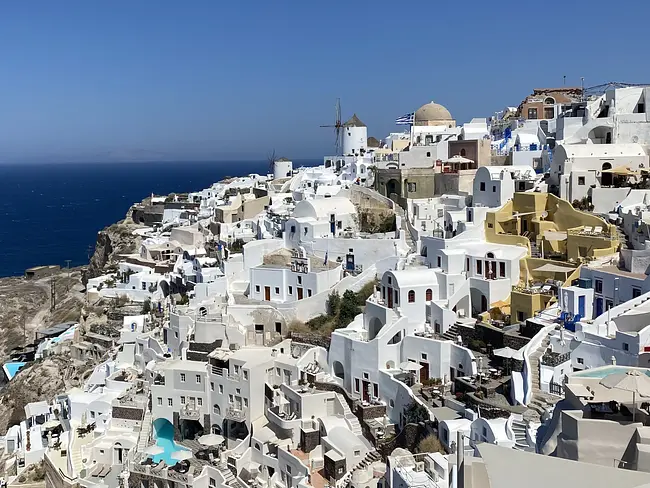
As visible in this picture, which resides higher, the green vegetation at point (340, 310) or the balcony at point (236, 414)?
the green vegetation at point (340, 310)

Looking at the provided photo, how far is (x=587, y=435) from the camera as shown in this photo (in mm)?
9523

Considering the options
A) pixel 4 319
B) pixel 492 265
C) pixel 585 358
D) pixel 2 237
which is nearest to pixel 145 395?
pixel 492 265

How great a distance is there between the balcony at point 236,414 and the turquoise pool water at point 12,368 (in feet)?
73.4

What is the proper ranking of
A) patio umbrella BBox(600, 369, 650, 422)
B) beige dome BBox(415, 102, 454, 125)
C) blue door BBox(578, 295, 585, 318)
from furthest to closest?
beige dome BBox(415, 102, 454, 125)
blue door BBox(578, 295, 585, 318)
patio umbrella BBox(600, 369, 650, 422)

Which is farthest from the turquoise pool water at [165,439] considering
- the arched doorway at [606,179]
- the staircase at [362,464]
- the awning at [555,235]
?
the arched doorway at [606,179]

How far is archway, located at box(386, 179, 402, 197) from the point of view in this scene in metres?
38.8

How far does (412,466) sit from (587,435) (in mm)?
8868

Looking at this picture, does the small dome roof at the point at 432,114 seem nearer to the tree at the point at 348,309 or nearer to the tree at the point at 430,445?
the tree at the point at 348,309

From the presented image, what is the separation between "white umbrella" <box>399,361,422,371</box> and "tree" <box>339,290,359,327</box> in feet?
16.4

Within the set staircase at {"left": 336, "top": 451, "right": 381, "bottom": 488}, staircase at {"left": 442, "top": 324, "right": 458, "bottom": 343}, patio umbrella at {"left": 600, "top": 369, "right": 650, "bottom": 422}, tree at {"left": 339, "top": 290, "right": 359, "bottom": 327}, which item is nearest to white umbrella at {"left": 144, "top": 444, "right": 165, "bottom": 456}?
staircase at {"left": 336, "top": 451, "right": 381, "bottom": 488}

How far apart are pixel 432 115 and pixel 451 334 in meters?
28.4

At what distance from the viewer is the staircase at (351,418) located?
23.8 metres

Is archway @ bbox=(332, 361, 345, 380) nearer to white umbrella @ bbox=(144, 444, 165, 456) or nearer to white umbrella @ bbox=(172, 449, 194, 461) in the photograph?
white umbrella @ bbox=(172, 449, 194, 461)

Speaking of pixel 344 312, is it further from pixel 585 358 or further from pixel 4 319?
pixel 4 319
